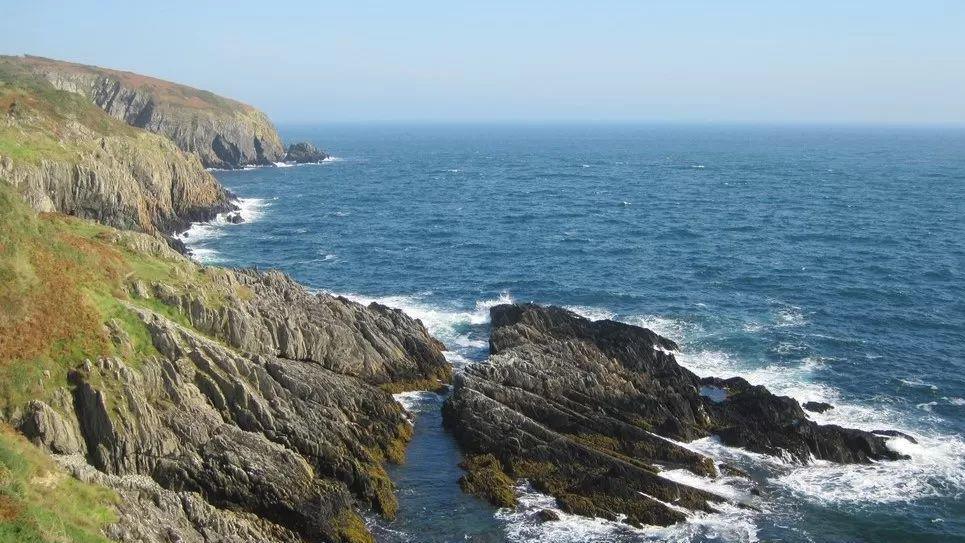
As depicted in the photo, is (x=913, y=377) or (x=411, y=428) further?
(x=913, y=377)

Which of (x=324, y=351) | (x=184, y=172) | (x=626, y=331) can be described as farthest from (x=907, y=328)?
(x=184, y=172)

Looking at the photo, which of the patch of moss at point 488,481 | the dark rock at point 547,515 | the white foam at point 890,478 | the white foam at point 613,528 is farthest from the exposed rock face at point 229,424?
the white foam at point 890,478

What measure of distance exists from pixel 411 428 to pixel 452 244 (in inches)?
2142

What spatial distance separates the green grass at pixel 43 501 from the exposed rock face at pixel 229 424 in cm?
97

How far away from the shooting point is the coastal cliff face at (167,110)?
176 m

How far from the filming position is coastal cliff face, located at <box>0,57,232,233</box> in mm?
80125

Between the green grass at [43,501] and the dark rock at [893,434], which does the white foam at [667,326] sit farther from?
the green grass at [43,501]

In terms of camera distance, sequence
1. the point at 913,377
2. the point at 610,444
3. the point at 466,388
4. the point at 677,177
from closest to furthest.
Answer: the point at 610,444
the point at 466,388
the point at 913,377
the point at 677,177

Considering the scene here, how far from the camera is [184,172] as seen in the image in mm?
113875

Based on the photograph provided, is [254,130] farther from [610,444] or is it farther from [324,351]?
[610,444]

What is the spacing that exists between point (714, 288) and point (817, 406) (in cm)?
2820

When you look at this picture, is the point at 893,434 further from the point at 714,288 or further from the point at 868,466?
the point at 714,288

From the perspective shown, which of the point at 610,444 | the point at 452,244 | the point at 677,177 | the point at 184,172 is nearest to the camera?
the point at 610,444

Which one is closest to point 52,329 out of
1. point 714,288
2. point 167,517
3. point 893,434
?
point 167,517
